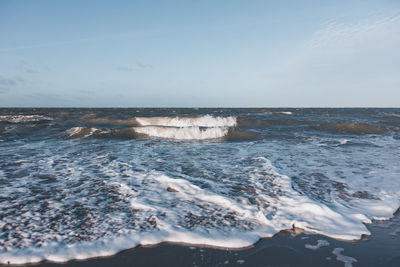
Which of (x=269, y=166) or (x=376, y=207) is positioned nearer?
(x=376, y=207)

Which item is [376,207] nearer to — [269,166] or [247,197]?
[247,197]

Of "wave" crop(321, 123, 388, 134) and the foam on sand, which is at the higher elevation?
"wave" crop(321, 123, 388, 134)

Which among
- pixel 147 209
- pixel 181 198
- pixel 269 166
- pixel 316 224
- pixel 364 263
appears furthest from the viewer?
pixel 269 166

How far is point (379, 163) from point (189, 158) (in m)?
5.23

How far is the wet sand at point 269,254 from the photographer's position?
7.84 ft

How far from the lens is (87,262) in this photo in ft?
7.89

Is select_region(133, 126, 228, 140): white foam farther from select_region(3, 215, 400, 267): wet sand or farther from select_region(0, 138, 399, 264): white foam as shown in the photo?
select_region(3, 215, 400, 267): wet sand

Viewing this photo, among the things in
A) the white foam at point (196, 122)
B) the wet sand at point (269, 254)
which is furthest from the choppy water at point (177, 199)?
the white foam at point (196, 122)

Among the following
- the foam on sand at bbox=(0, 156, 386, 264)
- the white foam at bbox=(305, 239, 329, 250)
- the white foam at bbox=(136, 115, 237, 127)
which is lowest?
the white foam at bbox=(305, 239, 329, 250)

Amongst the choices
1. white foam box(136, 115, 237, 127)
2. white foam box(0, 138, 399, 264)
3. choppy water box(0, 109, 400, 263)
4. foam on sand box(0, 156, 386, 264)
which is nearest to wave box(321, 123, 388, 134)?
white foam box(136, 115, 237, 127)

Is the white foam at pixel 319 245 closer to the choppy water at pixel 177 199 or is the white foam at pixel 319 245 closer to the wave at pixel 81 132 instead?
the choppy water at pixel 177 199

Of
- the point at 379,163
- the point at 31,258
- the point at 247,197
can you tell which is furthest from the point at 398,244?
the point at 379,163

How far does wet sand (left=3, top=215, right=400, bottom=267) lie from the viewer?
239cm

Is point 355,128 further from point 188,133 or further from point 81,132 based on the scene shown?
point 81,132
